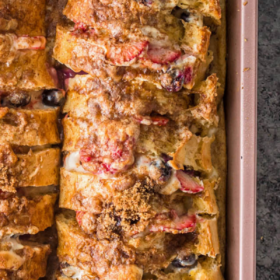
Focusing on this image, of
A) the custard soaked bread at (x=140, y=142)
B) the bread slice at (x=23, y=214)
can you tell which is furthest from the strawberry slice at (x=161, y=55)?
the bread slice at (x=23, y=214)

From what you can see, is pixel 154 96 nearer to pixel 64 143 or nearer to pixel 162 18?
pixel 162 18

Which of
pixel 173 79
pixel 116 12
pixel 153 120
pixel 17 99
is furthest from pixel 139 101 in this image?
pixel 17 99

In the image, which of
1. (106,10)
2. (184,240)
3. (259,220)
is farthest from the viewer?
(259,220)

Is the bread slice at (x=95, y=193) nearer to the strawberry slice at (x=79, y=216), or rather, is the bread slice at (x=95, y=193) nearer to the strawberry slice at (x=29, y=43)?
the strawberry slice at (x=79, y=216)

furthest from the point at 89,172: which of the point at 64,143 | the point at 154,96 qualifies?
the point at 154,96

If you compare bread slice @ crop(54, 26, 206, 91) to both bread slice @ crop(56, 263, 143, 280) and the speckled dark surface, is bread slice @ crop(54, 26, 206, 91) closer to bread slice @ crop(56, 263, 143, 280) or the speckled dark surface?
the speckled dark surface
